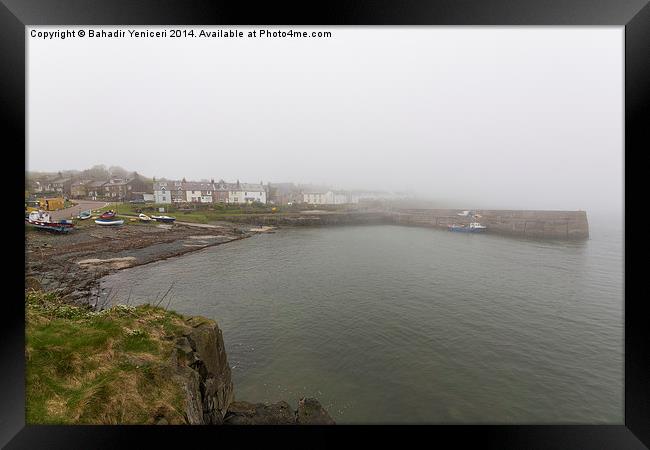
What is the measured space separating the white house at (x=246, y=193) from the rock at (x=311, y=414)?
24.8m

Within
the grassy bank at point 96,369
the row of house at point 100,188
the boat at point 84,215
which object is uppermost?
the row of house at point 100,188

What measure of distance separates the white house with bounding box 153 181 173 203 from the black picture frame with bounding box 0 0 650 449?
18953mm

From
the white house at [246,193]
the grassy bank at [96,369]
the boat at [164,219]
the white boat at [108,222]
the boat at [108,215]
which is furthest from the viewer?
the white house at [246,193]

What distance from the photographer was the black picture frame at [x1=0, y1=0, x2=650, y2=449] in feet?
6.56

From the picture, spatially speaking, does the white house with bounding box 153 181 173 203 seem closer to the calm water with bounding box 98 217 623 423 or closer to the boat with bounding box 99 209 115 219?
the boat with bounding box 99 209 115 219

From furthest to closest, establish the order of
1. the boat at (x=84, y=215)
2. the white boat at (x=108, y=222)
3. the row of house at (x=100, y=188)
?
1. the white boat at (x=108, y=222)
2. the boat at (x=84, y=215)
3. the row of house at (x=100, y=188)

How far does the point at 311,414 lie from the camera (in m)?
5.14

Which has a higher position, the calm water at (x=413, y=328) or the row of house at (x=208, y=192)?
the row of house at (x=208, y=192)

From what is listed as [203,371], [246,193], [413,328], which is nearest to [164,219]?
[246,193]

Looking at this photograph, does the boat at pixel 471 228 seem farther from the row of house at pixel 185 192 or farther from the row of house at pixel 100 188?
the row of house at pixel 100 188

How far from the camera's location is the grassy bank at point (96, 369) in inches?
98.7

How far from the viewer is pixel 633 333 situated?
2.18m

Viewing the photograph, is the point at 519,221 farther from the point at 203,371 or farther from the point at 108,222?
the point at 108,222

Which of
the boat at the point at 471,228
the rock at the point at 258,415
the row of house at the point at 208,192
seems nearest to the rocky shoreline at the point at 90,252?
the row of house at the point at 208,192
